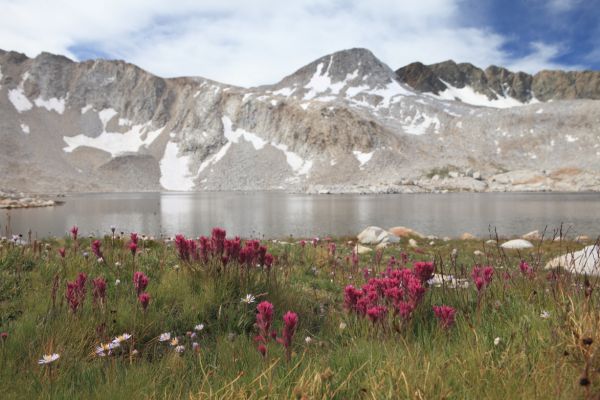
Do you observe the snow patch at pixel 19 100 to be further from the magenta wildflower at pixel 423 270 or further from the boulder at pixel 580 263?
the magenta wildflower at pixel 423 270

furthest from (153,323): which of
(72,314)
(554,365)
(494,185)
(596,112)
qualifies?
(596,112)

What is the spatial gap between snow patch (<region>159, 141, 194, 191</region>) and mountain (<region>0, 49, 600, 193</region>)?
21.0 inches

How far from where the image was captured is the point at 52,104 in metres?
189

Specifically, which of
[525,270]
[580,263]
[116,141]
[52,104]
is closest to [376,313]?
[525,270]

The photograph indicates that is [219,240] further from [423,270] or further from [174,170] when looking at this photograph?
[174,170]

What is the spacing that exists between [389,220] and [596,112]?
166216mm

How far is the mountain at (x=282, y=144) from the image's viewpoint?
5551 inches

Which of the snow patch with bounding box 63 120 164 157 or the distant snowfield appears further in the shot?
the distant snowfield

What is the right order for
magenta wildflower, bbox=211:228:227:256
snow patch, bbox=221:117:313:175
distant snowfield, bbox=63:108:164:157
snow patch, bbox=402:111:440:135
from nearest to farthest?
1. magenta wildflower, bbox=211:228:227:256
2. snow patch, bbox=221:117:313:175
3. snow patch, bbox=402:111:440:135
4. distant snowfield, bbox=63:108:164:157

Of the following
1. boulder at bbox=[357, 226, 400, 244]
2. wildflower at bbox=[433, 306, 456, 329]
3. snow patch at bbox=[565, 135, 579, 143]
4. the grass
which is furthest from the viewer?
snow patch at bbox=[565, 135, 579, 143]

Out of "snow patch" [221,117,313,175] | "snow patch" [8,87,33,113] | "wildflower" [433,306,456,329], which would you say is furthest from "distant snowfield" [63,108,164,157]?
"wildflower" [433,306,456,329]

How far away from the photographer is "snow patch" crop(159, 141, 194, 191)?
16912 centimetres

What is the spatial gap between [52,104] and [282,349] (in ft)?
747

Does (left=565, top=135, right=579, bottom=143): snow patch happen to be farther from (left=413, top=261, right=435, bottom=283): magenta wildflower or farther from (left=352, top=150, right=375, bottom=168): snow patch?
(left=413, top=261, right=435, bottom=283): magenta wildflower
